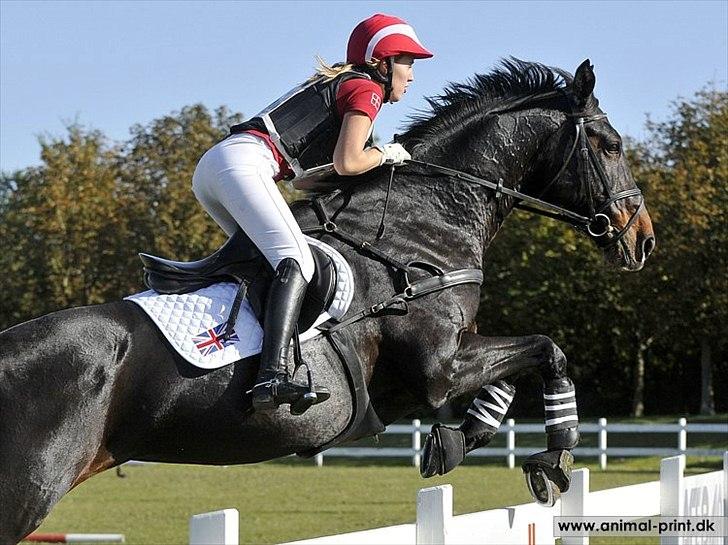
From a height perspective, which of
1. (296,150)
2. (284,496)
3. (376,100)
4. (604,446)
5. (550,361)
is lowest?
(284,496)

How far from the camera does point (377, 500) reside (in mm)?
18797

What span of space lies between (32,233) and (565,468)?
41.0 metres

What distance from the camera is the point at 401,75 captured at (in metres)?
5.77

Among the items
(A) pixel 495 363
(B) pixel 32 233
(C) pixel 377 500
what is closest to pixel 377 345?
(A) pixel 495 363

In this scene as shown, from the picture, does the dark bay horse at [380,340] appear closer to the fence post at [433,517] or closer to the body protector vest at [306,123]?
the body protector vest at [306,123]

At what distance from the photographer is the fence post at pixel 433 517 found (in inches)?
218

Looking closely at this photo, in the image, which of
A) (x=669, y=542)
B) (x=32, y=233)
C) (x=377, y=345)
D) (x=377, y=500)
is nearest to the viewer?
(x=377, y=345)

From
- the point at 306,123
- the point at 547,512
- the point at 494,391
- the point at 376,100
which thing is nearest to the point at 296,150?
the point at 306,123

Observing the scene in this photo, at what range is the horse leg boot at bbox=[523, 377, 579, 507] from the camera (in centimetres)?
588

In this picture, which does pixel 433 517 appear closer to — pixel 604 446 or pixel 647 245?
pixel 647 245

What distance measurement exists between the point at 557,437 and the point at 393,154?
1.60 metres

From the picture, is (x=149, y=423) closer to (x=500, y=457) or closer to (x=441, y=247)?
(x=441, y=247)

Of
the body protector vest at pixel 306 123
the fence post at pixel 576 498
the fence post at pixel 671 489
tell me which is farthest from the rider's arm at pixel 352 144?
the fence post at pixel 671 489

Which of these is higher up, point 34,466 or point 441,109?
point 441,109
